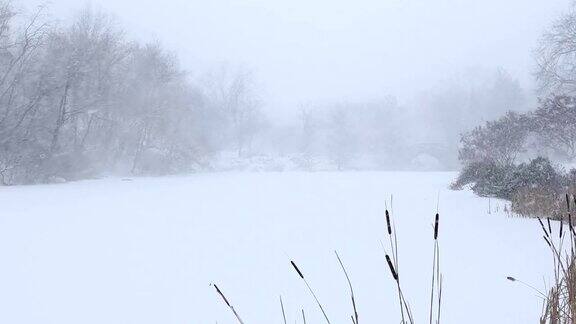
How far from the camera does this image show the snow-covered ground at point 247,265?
3.52m

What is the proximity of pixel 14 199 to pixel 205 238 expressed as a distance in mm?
7764

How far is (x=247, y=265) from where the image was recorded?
502 cm

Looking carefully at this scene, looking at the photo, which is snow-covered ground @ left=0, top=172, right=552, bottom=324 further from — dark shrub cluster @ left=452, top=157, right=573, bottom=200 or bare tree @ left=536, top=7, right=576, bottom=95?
bare tree @ left=536, top=7, right=576, bottom=95

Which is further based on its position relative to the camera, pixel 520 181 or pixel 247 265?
pixel 520 181

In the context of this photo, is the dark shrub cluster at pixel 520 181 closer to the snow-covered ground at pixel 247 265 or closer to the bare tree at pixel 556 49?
the snow-covered ground at pixel 247 265

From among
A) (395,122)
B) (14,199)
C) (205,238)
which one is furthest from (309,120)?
(205,238)

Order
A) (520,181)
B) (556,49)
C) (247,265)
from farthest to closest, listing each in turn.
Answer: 1. (556,49)
2. (520,181)
3. (247,265)

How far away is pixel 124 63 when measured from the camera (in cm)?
2802

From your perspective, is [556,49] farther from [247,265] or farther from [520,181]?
[247,265]

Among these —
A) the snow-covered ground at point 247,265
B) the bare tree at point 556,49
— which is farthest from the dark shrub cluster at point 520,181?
the bare tree at point 556,49

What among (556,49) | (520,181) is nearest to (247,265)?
(520,181)

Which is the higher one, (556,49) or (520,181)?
(556,49)

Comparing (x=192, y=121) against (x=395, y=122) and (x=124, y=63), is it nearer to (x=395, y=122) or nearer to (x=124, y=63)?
(x=124, y=63)

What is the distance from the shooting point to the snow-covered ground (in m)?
3.52
